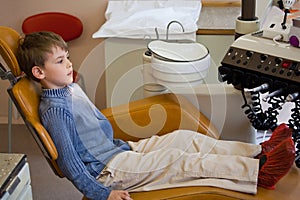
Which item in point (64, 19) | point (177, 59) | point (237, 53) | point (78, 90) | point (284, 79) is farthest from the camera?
point (64, 19)

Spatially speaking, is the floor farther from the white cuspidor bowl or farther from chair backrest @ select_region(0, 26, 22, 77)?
chair backrest @ select_region(0, 26, 22, 77)

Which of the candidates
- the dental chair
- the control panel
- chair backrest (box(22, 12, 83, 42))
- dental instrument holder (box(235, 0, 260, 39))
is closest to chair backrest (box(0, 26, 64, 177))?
the dental chair

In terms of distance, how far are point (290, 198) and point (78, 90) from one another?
85 cm

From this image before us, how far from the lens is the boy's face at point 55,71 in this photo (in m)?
1.67

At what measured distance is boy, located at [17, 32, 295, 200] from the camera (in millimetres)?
1593

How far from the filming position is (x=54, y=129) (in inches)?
62.8

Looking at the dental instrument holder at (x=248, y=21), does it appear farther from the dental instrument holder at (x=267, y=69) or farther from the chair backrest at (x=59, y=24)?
the chair backrest at (x=59, y=24)

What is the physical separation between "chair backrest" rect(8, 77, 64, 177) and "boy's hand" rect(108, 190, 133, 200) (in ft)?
0.72

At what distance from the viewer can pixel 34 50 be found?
167cm

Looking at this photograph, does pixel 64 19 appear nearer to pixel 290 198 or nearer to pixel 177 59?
pixel 177 59

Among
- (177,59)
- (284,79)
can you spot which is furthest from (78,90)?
(284,79)

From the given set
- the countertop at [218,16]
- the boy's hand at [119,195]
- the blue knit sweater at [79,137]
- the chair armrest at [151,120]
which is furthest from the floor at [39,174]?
the countertop at [218,16]

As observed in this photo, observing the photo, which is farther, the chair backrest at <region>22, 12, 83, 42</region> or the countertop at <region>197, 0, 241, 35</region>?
the chair backrest at <region>22, 12, 83, 42</region>

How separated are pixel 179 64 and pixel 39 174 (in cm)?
106
